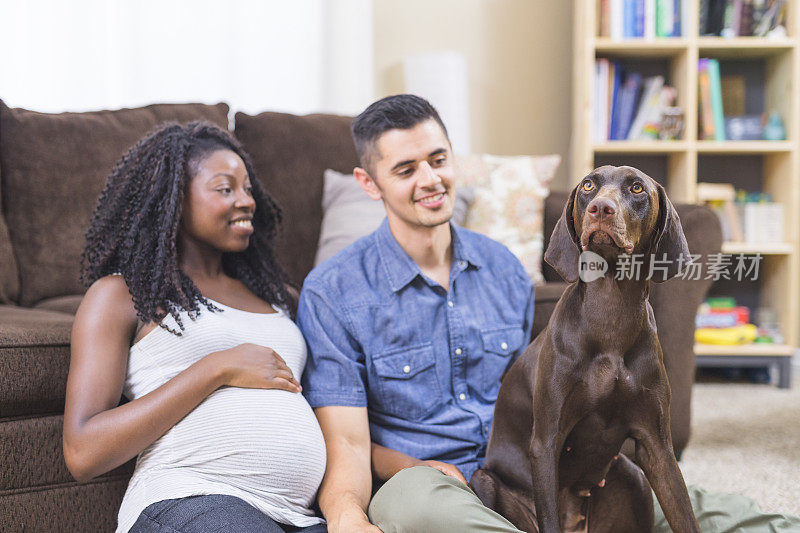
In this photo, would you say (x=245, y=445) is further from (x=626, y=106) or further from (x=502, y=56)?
(x=502, y=56)

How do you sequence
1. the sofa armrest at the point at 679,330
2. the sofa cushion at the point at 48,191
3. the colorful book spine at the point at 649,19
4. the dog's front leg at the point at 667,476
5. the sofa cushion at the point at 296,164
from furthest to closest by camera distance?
the colorful book spine at the point at 649,19
the sofa cushion at the point at 296,164
the sofa cushion at the point at 48,191
the sofa armrest at the point at 679,330
the dog's front leg at the point at 667,476

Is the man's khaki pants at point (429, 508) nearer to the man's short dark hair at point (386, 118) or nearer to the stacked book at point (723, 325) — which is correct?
the man's short dark hair at point (386, 118)

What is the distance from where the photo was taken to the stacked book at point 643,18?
3070 millimetres

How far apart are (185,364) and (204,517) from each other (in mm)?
288

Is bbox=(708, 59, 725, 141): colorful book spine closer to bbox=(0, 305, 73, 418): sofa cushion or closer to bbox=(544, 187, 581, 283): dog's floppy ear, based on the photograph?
bbox=(544, 187, 581, 283): dog's floppy ear

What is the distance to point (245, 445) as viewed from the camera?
3.95 ft

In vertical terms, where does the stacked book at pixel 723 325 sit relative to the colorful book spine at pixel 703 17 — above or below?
below

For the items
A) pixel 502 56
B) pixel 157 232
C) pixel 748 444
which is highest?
pixel 502 56

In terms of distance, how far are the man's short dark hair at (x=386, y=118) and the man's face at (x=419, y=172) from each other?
0.05 ft

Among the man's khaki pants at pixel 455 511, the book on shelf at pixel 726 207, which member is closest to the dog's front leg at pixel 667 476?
the man's khaki pants at pixel 455 511

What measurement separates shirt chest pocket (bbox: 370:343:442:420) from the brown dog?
0.91ft

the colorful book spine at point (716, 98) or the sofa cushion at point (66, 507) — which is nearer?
the sofa cushion at point (66, 507)

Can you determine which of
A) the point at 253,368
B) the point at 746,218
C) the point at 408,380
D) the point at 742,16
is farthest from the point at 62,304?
the point at 742,16

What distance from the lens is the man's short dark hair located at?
143 cm
